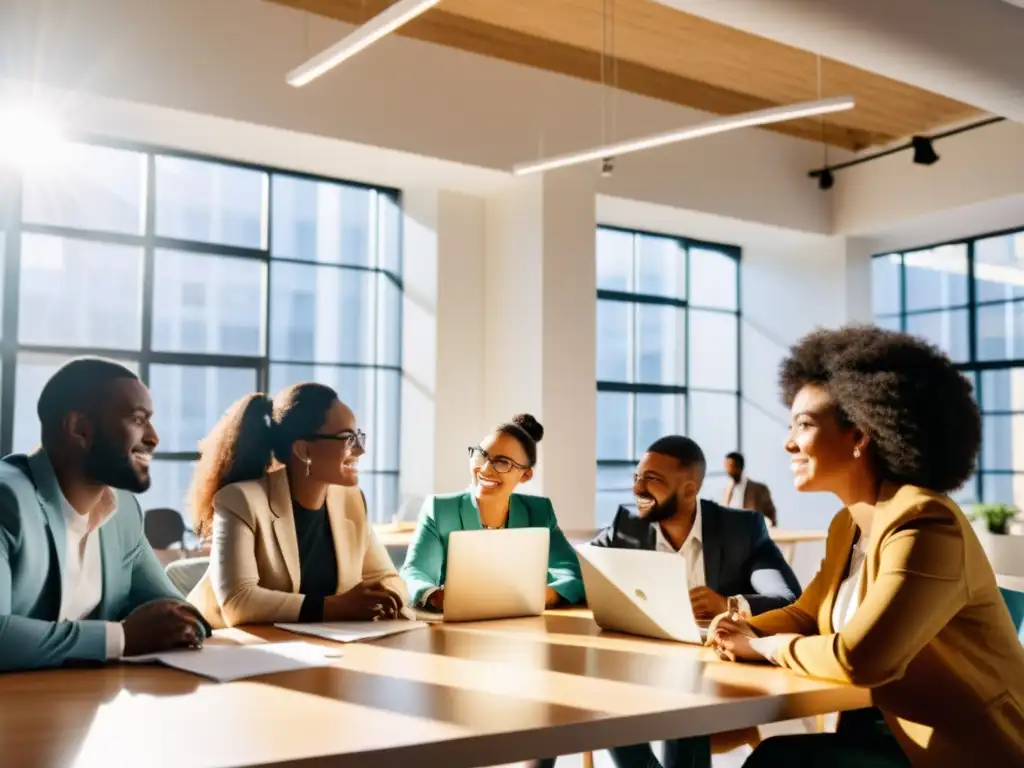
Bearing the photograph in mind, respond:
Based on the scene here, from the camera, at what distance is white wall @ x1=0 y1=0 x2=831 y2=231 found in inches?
261

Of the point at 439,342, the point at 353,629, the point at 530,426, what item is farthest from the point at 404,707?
the point at 439,342

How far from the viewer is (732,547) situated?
3164 mm

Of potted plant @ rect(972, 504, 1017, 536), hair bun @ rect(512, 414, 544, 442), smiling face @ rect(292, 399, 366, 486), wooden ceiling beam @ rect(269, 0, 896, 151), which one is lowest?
potted plant @ rect(972, 504, 1017, 536)

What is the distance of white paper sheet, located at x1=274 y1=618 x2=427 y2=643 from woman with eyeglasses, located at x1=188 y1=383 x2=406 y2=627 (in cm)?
6

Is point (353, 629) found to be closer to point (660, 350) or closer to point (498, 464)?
point (498, 464)

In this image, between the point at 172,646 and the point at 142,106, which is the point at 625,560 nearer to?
the point at 172,646

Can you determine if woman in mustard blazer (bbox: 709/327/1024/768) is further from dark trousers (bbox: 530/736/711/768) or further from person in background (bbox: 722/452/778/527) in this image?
person in background (bbox: 722/452/778/527)

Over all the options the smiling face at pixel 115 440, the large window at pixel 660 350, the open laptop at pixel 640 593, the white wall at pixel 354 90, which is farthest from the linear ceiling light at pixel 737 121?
the smiling face at pixel 115 440

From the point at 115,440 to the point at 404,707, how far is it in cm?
94

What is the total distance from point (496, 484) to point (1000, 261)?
8.51 m

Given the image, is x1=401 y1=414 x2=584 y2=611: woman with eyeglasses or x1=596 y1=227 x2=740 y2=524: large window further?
x1=596 y1=227 x2=740 y2=524: large window

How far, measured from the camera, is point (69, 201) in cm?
737

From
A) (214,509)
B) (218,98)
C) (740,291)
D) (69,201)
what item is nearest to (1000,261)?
(740,291)

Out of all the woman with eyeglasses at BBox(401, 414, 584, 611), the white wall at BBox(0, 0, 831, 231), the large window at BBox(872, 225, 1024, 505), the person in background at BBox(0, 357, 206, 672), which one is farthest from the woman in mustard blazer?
the large window at BBox(872, 225, 1024, 505)
